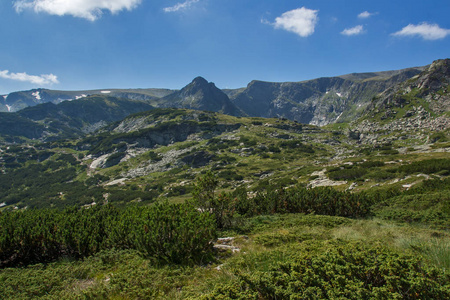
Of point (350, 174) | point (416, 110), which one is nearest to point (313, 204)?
point (350, 174)

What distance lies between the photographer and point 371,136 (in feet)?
565

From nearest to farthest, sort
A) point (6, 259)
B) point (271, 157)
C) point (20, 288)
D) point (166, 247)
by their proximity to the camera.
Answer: point (20, 288)
point (166, 247)
point (6, 259)
point (271, 157)

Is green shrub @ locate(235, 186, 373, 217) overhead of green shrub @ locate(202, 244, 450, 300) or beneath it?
beneath

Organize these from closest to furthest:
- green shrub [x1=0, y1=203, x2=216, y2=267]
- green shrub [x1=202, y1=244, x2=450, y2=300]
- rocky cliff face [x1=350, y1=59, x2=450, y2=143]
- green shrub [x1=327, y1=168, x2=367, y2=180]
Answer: green shrub [x1=202, y1=244, x2=450, y2=300]
green shrub [x1=0, y1=203, x2=216, y2=267]
green shrub [x1=327, y1=168, x2=367, y2=180]
rocky cliff face [x1=350, y1=59, x2=450, y2=143]

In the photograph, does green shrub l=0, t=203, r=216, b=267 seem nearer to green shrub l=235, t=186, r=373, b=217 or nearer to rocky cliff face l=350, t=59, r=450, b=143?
green shrub l=235, t=186, r=373, b=217

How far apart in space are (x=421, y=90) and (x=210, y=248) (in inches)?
9435

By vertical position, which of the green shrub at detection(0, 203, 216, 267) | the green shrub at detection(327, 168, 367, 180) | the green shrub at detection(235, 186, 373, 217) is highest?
the green shrub at detection(0, 203, 216, 267)

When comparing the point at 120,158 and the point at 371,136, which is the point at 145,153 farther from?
the point at 371,136

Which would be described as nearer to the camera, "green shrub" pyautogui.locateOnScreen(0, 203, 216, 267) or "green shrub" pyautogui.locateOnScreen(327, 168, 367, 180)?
"green shrub" pyautogui.locateOnScreen(0, 203, 216, 267)

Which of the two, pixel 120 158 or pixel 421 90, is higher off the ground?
pixel 421 90

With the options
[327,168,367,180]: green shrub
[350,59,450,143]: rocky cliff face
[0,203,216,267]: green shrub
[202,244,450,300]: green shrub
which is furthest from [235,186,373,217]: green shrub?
[350,59,450,143]: rocky cliff face

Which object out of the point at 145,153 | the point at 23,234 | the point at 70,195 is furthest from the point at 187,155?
the point at 23,234

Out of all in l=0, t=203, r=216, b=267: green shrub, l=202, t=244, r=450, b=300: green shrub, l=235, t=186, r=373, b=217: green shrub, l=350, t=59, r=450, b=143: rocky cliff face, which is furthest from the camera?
l=350, t=59, r=450, b=143: rocky cliff face

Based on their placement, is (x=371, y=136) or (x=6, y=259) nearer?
(x=6, y=259)
